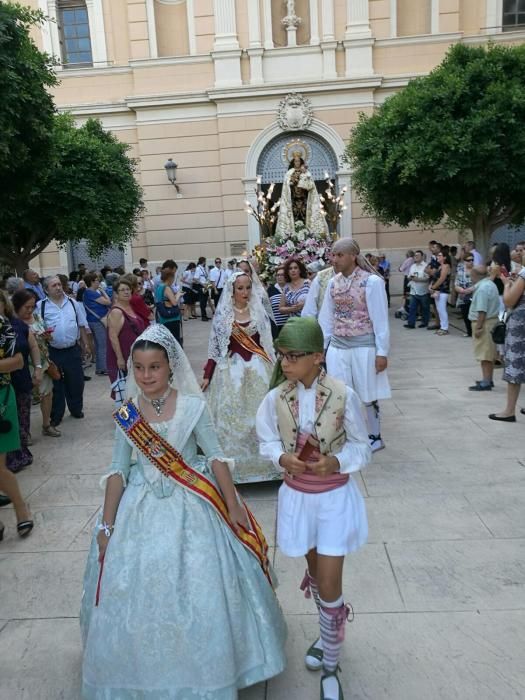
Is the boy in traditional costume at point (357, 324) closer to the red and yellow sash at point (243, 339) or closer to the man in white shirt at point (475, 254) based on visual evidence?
the red and yellow sash at point (243, 339)

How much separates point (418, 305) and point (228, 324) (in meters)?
8.97

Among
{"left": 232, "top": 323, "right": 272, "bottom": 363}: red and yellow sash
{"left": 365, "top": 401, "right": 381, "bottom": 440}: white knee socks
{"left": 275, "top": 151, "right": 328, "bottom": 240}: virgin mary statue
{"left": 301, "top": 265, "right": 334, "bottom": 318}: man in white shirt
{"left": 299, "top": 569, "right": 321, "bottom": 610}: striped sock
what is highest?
{"left": 275, "top": 151, "right": 328, "bottom": 240}: virgin mary statue

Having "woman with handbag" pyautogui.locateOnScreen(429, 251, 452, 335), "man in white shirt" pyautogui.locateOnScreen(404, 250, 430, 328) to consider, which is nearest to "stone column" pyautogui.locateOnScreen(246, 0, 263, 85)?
"man in white shirt" pyautogui.locateOnScreen(404, 250, 430, 328)

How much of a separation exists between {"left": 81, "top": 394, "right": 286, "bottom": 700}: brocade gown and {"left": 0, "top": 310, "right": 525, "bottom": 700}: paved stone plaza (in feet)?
1.33

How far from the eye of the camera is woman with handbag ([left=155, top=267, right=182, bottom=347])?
857 cm

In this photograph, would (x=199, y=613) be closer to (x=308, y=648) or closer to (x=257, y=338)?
(x=308, y=648)

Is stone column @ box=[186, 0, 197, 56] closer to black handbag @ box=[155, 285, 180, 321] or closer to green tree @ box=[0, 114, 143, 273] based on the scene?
green tree @ box=[0, 114, 143, 273]

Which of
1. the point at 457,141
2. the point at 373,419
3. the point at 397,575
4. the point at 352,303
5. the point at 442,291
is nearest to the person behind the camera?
the point at 397,575

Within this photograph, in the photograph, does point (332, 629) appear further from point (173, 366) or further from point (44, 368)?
point (44, 368)

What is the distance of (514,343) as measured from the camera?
5918mm

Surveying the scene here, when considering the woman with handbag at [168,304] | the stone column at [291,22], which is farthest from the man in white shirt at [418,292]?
the stone column at [291,22]

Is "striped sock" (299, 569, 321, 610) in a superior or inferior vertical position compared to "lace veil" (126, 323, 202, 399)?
inferior

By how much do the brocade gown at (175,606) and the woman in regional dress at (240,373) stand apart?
2.14m

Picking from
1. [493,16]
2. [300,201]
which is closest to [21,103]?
[300,201]
